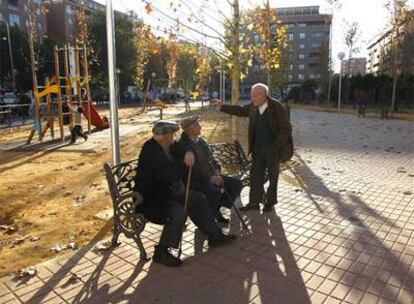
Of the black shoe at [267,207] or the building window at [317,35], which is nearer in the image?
the black shoe at [267,207]

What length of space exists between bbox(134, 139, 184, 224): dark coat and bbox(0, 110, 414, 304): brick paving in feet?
1.71

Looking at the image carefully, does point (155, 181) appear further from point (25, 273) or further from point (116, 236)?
point (25, 273)

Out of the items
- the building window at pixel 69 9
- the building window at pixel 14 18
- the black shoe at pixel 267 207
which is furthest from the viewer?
the building window at pixel 69 9

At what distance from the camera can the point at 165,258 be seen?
3928 mm

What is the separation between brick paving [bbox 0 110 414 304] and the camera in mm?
3385

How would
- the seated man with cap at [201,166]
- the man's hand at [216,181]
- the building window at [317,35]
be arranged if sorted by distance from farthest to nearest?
the building window at [317,35] < the man's hand at [216,181] < the seated man with cap at [201,166]

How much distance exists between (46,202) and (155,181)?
309 cm

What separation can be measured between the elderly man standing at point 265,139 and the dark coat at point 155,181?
5.52ft

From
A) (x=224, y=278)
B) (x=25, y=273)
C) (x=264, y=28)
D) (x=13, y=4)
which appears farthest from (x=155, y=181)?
(x=13, y=4)

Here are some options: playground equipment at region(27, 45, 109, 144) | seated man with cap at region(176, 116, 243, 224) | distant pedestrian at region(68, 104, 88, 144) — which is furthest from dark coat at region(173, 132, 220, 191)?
playground equipment at region(27, 45, 109, 144)

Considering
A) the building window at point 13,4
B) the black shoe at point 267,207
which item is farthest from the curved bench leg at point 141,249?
the building window at point 13,4

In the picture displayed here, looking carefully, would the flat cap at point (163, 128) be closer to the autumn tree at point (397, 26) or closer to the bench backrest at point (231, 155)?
the bench backrest at point (231, 155)

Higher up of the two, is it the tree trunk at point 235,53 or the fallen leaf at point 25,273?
the tree trunk at point 235,53

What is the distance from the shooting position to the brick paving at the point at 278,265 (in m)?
3.38
